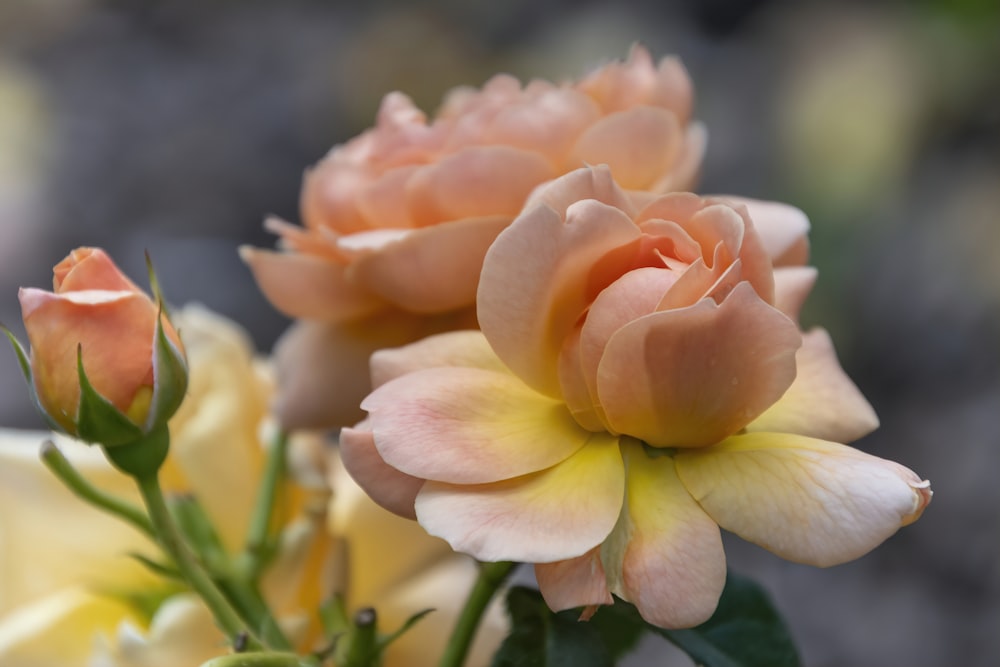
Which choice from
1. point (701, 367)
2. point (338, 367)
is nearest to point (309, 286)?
point (338, 367)

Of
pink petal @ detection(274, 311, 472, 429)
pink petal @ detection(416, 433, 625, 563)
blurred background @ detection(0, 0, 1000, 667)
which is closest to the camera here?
pink petal @ detection(416, 433, 625, 563)

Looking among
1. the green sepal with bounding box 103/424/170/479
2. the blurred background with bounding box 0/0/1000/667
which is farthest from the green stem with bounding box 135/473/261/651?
the blurred background with bounding box 0/0/1000/667

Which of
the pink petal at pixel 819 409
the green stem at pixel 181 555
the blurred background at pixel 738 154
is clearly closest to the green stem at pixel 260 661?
the green stem at pixel 181 555

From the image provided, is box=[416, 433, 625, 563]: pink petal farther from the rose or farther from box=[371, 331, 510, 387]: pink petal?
the rose

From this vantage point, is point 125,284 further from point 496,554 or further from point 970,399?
Answer: point 970,399

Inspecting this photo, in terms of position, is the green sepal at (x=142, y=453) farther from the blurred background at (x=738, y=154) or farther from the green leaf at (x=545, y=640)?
the blurred background at (x=738, y=154)

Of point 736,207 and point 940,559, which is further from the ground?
point 736,207

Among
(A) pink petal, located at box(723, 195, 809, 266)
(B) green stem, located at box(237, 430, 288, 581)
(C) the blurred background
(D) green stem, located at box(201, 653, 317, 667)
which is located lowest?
(C) the blurred background

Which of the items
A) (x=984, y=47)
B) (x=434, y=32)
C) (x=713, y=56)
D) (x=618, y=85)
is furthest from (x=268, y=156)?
(x=618, y=85)
